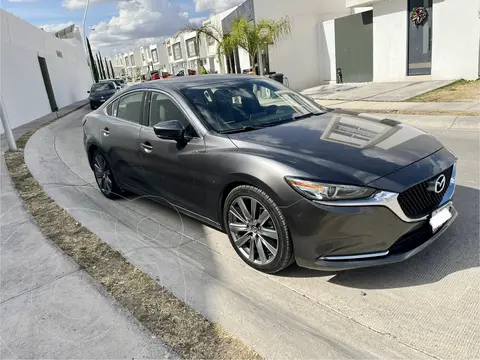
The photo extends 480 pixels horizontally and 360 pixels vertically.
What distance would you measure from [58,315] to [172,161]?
1.62 metres

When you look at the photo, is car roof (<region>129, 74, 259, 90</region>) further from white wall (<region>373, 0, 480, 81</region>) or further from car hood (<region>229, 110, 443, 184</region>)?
→ white wall (<region>373, 0, 480, 81</region>)

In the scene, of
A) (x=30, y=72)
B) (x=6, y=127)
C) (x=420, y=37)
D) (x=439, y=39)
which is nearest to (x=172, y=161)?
(x=6, y=127)

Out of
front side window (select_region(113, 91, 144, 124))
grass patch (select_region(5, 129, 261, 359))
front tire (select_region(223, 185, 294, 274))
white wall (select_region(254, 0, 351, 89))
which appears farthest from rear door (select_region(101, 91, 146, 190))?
white wall (select_region(254, 0, 351, 89))

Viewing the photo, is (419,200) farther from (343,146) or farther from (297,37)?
(297,37)

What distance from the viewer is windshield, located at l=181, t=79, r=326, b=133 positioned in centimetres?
354

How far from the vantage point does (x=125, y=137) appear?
4.42m

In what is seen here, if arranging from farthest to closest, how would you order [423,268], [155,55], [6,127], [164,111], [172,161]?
[155,55]
[6,127]
[164,111]
[172,161]
[423,268]

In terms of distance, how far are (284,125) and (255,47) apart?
14.8m

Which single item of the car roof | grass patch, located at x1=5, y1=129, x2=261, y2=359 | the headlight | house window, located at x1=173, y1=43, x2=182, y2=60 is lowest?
grass patch, located at x1=5, y1=129, x2=261, y2=359

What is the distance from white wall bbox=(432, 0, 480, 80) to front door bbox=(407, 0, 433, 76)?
400mm

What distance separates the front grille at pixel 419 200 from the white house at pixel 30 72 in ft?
54.5

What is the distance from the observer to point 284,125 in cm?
351

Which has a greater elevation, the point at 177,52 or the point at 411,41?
the point at 177,52

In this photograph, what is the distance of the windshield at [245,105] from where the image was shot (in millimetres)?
3539
